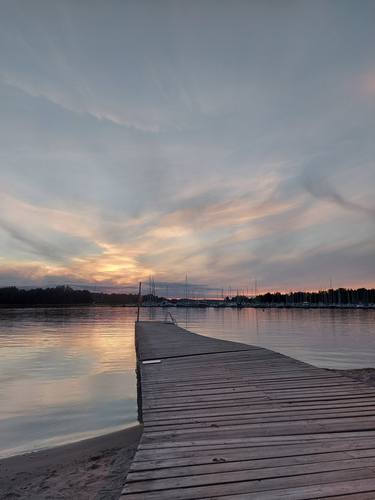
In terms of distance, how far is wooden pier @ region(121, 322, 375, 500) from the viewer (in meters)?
3.61

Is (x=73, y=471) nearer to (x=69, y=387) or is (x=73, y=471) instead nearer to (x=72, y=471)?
(x=72, y=471)

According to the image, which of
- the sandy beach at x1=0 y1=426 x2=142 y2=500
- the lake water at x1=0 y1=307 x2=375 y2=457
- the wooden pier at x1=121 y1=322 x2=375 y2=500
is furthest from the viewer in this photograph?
the lake water at x1=0 y1=307 x2=375 y2=457

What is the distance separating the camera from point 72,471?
6.02m

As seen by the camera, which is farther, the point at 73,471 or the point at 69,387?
the point at 69,387

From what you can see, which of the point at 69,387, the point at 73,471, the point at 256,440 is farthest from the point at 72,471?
the point at 69,387

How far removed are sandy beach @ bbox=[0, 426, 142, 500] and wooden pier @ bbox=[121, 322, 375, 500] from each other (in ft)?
2.74

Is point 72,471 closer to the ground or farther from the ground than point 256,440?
closer to the ground

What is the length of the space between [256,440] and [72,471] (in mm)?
3108

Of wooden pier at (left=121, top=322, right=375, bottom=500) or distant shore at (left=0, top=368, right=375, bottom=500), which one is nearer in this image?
wooden pier at (left=121, top=322, right=375, bottom=500)

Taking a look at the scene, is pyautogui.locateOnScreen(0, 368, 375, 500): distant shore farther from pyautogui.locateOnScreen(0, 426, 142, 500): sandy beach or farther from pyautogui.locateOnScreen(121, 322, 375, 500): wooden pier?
pyautogui.locateOnScreen(121, 322, 375, 500): wooden pier

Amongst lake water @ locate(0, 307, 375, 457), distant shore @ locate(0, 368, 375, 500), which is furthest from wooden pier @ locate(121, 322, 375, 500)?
lake water @ locate(0, 307, 375, 457)

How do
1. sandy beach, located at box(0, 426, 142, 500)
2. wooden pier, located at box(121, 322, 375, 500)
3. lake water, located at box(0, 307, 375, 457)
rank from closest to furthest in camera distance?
wooden pier, located at box(121, 322, 375, 500), sandy beach, located at box(0, 426, 142, 500), lake water, located at box(0, 307, 375, 457)

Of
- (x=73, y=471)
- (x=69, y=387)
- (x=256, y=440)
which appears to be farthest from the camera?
(x=69, y=387)

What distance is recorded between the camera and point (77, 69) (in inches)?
590
